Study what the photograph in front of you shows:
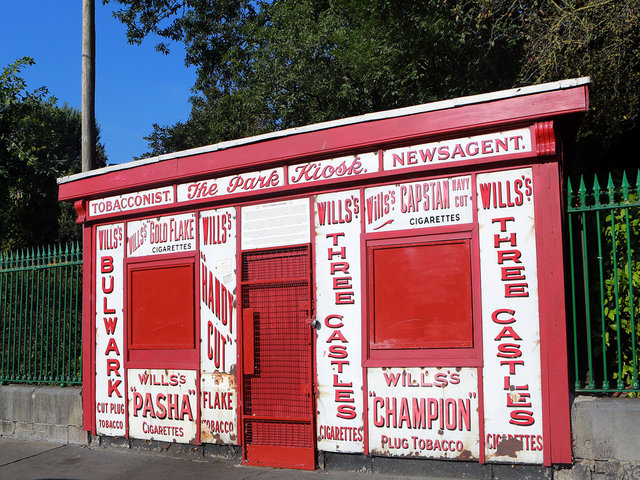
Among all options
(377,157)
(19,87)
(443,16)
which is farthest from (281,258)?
(19,87)

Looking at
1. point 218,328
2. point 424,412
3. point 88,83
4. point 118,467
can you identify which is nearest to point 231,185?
point 218,328

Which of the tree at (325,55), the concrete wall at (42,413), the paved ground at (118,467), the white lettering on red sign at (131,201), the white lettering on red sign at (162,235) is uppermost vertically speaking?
the tree at (325,55)

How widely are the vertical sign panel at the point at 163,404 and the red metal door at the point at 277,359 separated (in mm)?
762

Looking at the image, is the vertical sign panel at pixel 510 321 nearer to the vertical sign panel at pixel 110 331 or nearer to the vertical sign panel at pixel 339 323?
the vertical sign panel at pixel 339 323

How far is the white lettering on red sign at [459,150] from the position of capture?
5.62m

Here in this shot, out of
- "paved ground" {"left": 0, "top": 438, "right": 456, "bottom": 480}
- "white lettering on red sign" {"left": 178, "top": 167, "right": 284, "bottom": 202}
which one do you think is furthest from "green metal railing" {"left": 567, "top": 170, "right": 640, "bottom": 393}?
"white lettering on red sign" {"left": 178, "top": 167, "right": 284, "bottom": 202}

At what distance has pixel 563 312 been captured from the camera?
5348 mm

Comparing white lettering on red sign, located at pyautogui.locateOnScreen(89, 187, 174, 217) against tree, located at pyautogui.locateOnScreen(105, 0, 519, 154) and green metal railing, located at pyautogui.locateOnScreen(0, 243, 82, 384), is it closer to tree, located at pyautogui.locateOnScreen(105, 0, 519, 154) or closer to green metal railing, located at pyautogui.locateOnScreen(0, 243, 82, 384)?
green metal railing, located at pyautogui.locateOnScreen(0, 243, 82, 384)

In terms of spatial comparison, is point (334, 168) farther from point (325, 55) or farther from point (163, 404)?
point (325, 55)

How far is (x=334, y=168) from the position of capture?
6465 mm

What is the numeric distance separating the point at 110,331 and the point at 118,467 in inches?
65.7

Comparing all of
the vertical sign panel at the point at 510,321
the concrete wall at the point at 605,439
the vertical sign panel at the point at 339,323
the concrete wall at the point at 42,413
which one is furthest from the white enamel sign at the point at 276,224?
the concrete wall at the point at 42,413

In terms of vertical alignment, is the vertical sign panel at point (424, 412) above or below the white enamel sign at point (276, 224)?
below

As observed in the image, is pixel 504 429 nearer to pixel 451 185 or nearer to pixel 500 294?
pixel 500 294
